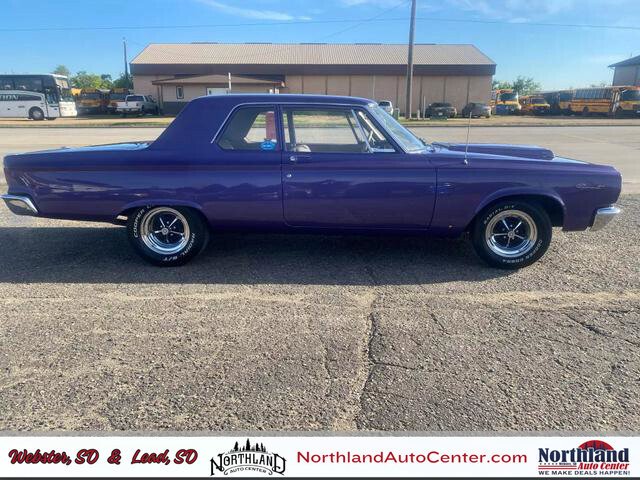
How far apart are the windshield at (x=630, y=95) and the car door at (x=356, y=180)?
4599cm

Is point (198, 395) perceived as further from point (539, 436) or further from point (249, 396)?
point (539, 436)

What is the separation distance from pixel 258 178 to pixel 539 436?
309 centimetres

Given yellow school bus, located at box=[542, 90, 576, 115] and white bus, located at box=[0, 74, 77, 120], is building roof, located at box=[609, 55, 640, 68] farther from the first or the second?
white bus, located at box=[0, 74, 77, 120]

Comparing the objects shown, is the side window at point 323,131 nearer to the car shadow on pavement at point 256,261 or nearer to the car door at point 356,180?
the car door at point 356,180

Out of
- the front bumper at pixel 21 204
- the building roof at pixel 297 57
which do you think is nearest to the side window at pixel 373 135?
the front bumper at pixel 21 204

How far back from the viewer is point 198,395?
2.74 m

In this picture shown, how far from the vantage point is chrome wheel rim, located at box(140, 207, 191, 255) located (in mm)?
4754

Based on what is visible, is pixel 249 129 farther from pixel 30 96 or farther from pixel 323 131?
pixel 30 96

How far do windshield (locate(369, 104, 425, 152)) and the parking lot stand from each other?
3.84 ft

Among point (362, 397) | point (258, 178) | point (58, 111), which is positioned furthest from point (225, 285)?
point (58, 111)

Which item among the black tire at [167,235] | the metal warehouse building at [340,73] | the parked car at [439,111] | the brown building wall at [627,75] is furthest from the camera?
the brown building wall at [627,75]

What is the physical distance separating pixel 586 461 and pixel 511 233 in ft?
9.09

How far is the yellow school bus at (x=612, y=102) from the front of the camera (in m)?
41.1

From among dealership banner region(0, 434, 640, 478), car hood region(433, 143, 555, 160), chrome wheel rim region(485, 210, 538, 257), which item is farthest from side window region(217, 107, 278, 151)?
dealership banner region(0, 434, 640, 478)
